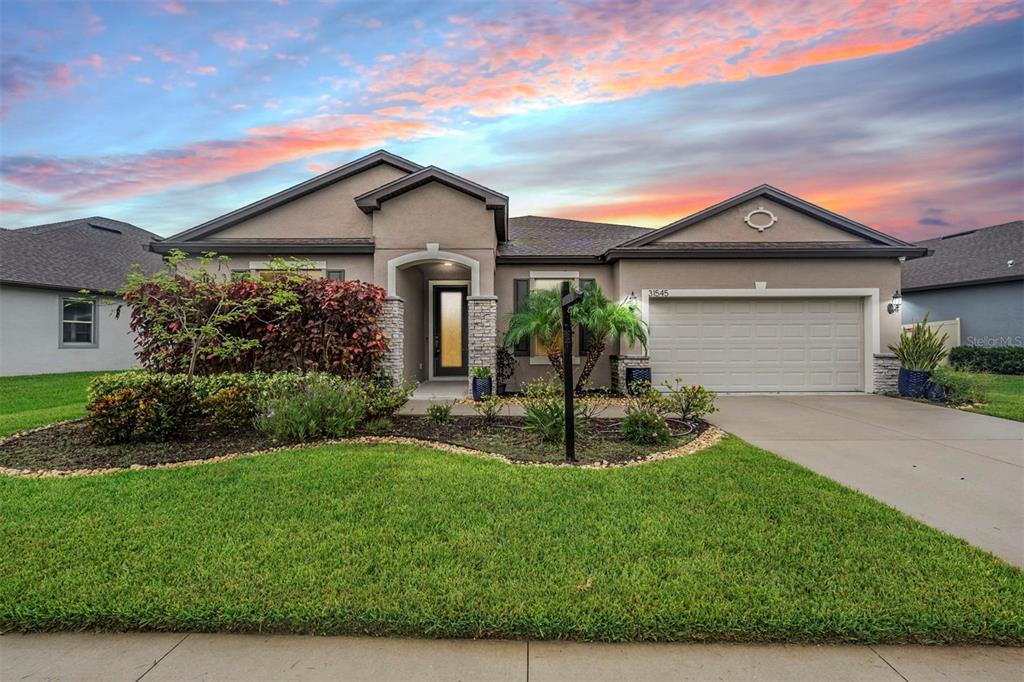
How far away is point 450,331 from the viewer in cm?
1313

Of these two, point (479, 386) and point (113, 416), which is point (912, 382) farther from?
point (113, 416)

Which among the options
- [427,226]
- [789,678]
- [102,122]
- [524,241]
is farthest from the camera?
[524,241]

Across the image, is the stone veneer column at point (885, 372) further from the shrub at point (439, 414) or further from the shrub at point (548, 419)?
the shrub at point (439, 414)

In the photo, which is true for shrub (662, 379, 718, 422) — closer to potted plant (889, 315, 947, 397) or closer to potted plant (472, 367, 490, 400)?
potted plant (472, 367, 490, 400)

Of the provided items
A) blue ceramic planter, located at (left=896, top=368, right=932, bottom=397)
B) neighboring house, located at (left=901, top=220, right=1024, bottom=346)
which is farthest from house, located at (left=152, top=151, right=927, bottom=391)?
neighboring house, located at (left=901, top=220, right=1024, bottom=346)

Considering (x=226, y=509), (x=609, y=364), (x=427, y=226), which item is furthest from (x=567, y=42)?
(x=226, y=509)

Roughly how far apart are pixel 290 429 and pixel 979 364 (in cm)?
2099

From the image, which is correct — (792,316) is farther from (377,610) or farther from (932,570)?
(377,610)

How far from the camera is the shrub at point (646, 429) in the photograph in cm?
606

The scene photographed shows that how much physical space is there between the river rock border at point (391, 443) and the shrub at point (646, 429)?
0.90 feet

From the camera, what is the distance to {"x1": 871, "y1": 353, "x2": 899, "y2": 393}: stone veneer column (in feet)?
35.8

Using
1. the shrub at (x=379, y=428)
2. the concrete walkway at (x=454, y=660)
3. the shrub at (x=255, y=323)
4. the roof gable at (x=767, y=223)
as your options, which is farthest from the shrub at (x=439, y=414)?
the roof gable at (x=767, y=223)

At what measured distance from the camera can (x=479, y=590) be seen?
2.62 metres

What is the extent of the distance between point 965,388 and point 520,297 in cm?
972
